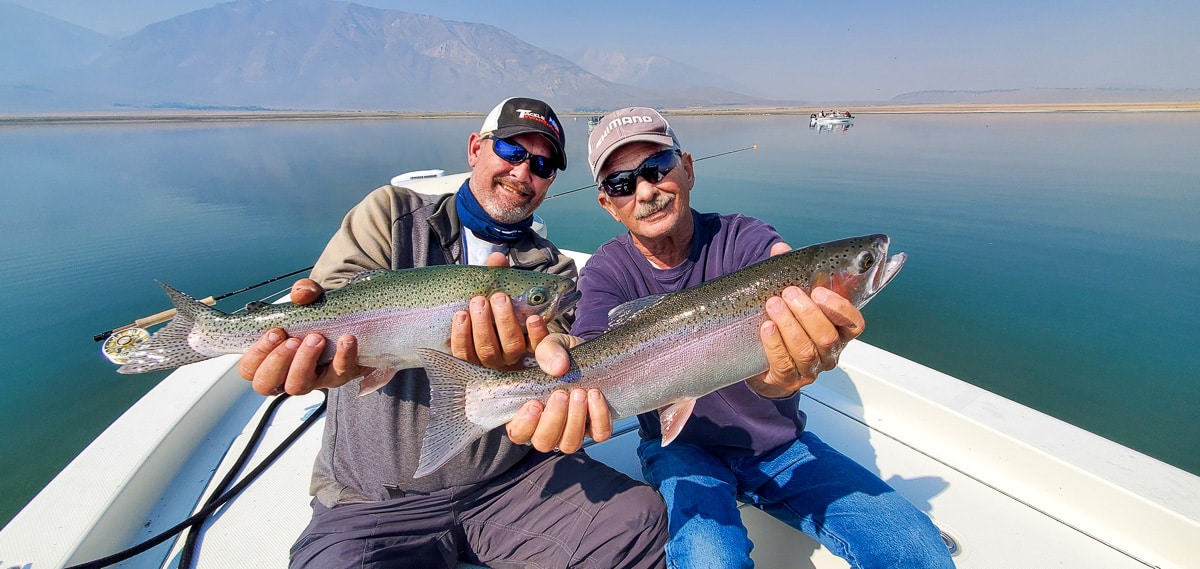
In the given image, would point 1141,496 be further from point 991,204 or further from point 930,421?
point 991,204

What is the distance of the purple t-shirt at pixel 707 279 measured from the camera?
362 centimetres

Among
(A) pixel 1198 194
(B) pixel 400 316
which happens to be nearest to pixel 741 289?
(B) pixel 400 316

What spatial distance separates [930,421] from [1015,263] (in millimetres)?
13078

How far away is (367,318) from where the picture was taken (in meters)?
3.38

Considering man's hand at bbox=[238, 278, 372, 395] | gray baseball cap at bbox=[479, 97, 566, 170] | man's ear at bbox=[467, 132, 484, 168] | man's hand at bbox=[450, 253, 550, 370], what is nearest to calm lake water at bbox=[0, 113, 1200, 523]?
man's hand at bbox=[238, 278, 372, 395]

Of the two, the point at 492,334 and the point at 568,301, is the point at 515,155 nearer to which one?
the point at 568,301

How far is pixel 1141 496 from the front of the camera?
134 inches

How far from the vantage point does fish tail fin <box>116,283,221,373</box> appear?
125 inches

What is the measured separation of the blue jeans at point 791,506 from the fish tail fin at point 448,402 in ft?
4.56

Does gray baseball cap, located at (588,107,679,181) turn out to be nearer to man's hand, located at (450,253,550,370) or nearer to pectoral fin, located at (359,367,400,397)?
man's hand, located at (450,253,550,370)

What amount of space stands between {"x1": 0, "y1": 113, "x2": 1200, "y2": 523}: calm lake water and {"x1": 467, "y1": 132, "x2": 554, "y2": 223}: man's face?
6907 millimetres

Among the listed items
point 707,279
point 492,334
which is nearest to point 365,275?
point 492,334

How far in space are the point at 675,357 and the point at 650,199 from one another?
122cm

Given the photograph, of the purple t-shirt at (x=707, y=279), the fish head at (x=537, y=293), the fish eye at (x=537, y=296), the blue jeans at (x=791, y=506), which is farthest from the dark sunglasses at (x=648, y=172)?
the blue jeans at (x=791, y=506)
